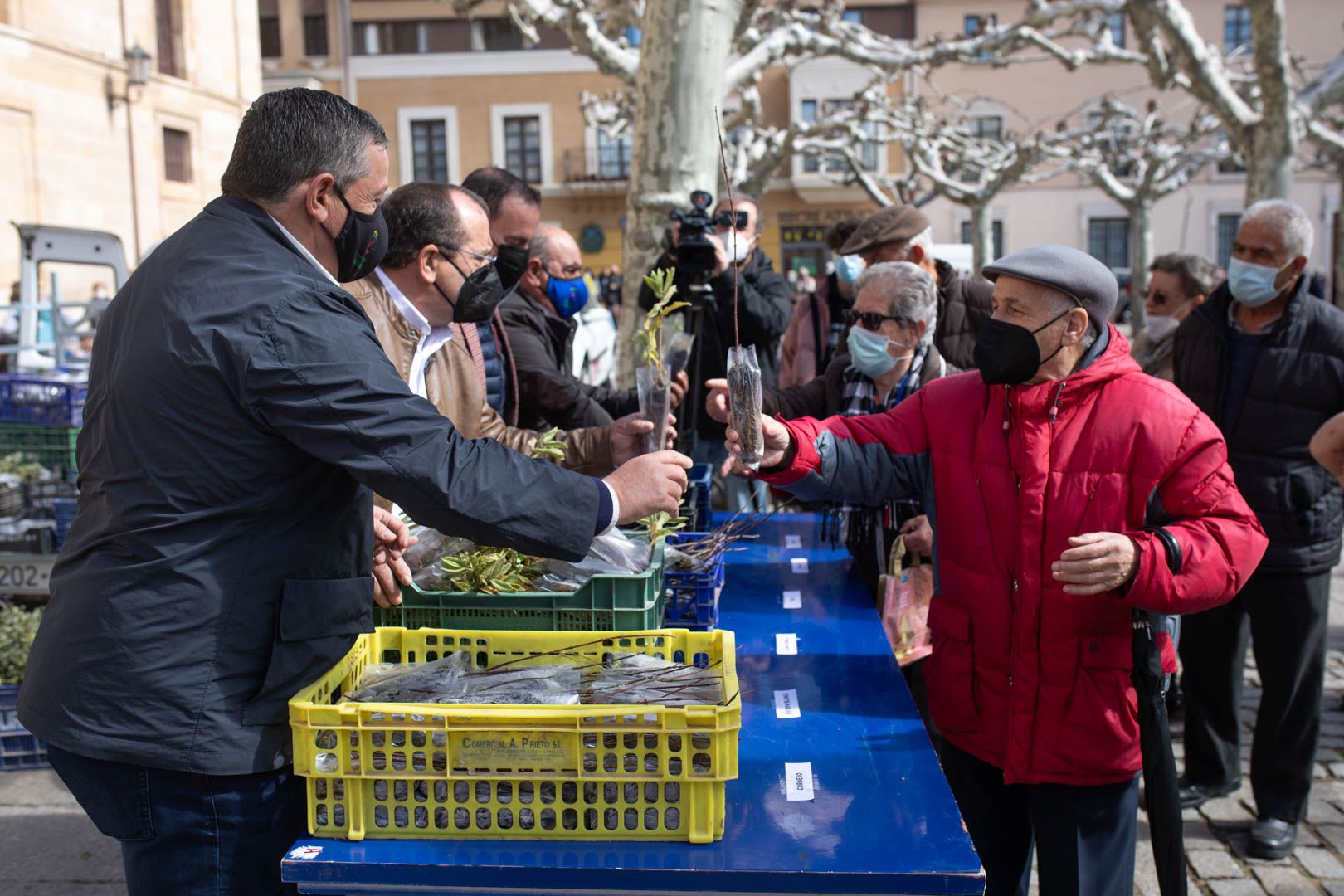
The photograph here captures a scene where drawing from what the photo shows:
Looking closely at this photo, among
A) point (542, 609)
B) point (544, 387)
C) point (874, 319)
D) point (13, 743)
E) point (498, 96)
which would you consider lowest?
point (13, 743)

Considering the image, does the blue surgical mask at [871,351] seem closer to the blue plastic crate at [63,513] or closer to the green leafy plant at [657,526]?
the green leafy plant at [657,526]

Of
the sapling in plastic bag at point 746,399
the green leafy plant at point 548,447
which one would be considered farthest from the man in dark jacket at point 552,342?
the sapling in plastic bag at point 746,399

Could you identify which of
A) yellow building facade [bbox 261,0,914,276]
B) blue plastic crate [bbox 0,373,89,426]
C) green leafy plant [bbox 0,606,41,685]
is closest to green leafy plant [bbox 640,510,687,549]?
green leafy plant [bbox 0,606,41,685]

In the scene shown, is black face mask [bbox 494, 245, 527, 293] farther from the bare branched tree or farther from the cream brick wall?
the bare branched tree

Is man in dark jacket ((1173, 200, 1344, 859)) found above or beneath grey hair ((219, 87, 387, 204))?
beneath

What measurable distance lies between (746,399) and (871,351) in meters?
1.16

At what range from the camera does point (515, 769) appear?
1913 mm

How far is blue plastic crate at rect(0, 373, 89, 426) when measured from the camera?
5.42 meters

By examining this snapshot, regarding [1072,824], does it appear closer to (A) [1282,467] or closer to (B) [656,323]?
(B) [656,323]

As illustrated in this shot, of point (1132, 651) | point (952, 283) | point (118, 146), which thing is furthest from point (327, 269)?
point (118, 146)

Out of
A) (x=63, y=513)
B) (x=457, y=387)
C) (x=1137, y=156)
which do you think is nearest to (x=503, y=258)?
(x=457, y=387)

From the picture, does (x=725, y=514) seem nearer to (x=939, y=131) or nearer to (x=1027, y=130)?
(x=939, y=131)

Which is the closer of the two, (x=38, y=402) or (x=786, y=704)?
(x=786, y=704)

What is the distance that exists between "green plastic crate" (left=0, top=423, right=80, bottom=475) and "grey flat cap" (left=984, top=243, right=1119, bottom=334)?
470cm
